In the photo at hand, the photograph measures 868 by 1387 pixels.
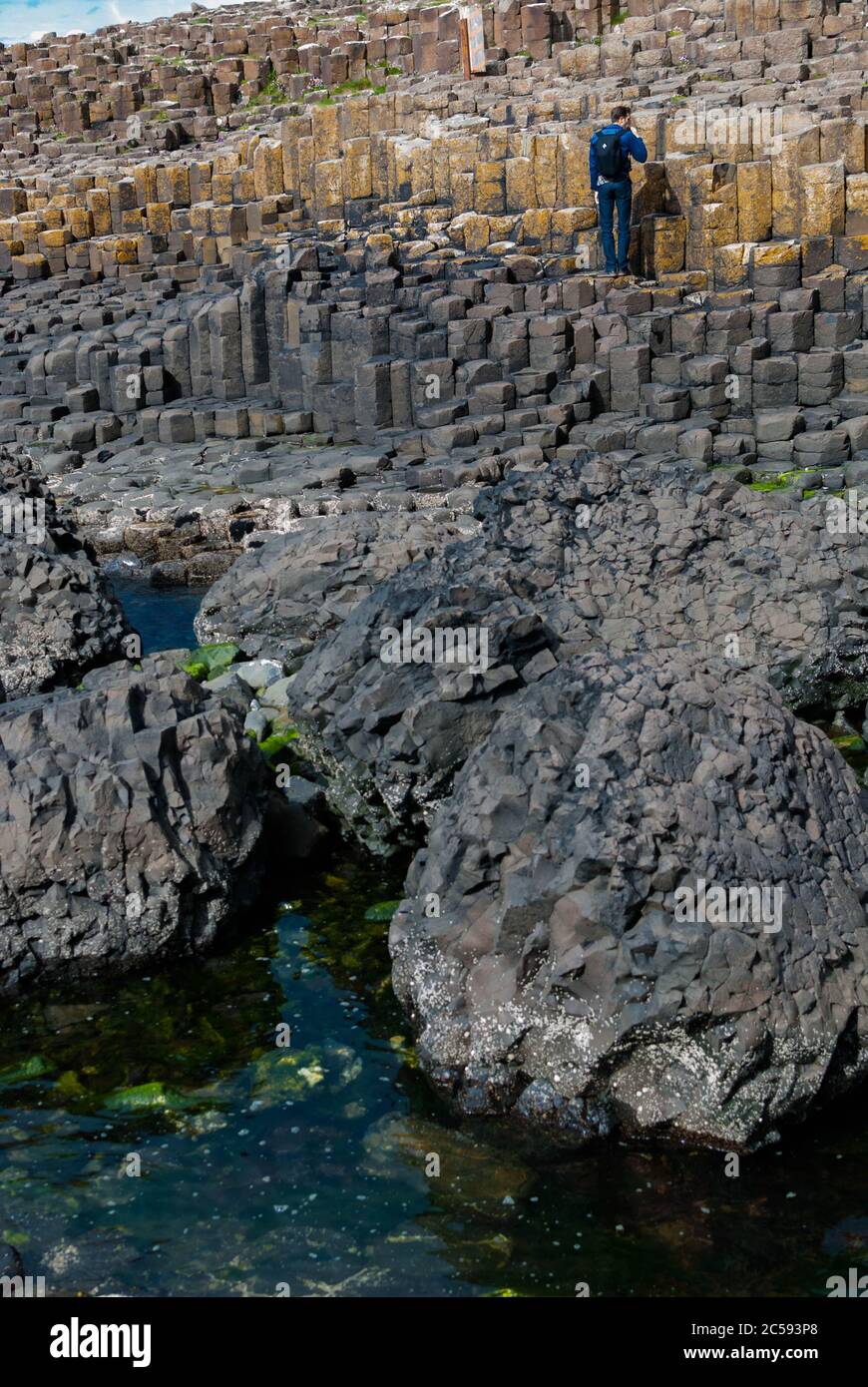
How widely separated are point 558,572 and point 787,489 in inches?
293

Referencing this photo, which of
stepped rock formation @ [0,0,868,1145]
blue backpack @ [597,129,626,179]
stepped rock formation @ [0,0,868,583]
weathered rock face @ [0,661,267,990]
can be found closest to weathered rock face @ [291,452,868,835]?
stepped rock formation @ [0,0,868,1145]

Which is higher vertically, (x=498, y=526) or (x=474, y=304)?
(x=474, y=304)

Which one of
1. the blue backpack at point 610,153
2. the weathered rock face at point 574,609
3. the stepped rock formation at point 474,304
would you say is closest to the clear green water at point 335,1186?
the weathered rock face at point 574,609

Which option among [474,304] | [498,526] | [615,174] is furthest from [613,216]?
[498,526]

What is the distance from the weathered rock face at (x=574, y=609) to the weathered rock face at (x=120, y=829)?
106cm

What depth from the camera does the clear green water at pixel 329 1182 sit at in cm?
653

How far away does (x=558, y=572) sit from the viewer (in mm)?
12328

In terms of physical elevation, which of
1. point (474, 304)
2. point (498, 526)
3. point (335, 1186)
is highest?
point (474, 304)

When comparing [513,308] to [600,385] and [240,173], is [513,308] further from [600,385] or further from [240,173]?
[240,173]

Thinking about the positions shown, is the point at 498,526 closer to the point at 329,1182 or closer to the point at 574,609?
the point at 574,609

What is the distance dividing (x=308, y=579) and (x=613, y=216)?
1117cm

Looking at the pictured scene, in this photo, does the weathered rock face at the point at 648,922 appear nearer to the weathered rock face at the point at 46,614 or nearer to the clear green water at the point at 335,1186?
the clear green water at the point at 335,1186

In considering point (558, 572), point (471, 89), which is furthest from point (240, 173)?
point (558, 572)

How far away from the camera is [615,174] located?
2230 cm
